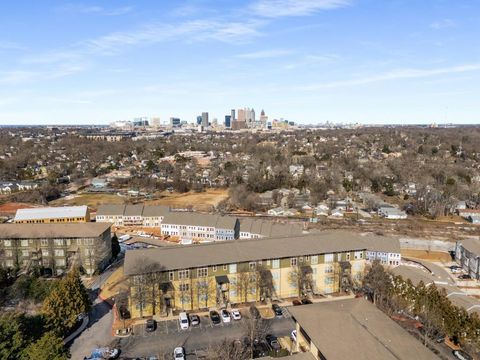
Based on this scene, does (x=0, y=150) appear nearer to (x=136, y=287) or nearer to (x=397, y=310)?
(x=136, y=287)

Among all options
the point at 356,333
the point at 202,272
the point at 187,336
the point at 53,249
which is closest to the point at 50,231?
the point at 53,249

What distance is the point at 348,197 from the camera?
5450 centimetres

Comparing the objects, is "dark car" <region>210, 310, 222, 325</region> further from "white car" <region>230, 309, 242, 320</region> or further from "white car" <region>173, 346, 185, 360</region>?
"white car" <region>173, 346, 185, 360</region>

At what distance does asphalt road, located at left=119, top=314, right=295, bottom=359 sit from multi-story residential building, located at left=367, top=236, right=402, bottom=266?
10.9 m

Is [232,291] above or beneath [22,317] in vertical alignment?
beneath

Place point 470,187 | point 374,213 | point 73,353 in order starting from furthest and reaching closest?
point 470,187 → point 374,213 → point 73,353

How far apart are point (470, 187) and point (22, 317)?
55.8m

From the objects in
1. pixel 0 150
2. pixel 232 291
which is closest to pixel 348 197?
pixel 232 291

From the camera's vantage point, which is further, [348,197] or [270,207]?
[348,197]

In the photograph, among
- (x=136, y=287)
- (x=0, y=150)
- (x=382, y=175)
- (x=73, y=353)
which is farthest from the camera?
Result: (x=0, y=150)

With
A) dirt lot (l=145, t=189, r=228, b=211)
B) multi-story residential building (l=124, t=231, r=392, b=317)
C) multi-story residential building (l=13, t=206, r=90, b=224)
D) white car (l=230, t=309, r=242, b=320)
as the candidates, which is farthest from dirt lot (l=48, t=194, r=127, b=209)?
white car (l=230, t=309, r=242, b=320)

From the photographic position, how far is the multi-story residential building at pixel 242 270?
69.8ft

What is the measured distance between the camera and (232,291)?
22.5 m

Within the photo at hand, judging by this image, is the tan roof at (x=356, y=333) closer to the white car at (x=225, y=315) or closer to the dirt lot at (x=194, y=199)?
the white car at (x=225, y=315)
